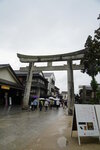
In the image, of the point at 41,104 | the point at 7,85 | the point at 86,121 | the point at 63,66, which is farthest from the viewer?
the point at 41,104

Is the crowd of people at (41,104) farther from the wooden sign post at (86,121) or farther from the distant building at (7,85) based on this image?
the wooden sign post at (86,121)

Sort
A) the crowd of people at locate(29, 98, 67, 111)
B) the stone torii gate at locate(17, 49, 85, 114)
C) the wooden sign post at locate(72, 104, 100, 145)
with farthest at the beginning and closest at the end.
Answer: the crowd of people at locate(29, 98, 67, 111) → the stone torii gate at locate(17, 49, 85, 114) → the wooden sign post at locate(72, 104, 100, 145)

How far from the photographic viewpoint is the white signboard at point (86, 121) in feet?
16.9

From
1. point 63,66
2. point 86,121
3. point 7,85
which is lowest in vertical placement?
point 86,121

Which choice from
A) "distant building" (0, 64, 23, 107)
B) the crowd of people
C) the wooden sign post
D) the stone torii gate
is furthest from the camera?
"distant building" (0, 64, 23, 107)

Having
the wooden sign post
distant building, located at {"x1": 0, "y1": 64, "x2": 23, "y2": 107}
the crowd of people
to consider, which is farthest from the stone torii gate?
the wooden sign post

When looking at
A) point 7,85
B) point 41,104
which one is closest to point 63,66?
point 41,104

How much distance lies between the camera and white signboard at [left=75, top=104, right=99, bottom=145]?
202 inches

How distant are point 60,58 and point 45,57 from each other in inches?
86.6

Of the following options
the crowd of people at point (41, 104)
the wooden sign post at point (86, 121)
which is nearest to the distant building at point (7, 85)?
the crowd of people at point (41, 104)

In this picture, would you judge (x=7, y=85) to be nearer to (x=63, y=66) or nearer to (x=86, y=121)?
(x=63, y=66)

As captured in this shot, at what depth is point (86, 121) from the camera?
210 inches

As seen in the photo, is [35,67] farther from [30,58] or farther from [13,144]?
[13,144]

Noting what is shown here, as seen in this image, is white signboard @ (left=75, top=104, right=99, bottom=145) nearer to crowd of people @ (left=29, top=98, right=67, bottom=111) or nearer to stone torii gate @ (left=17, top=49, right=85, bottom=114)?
stone torii gate @ (left=17, top=49, right=85, bottom=114)
